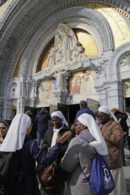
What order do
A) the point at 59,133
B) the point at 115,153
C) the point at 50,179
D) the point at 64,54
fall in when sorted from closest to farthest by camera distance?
the point at 50,179
the point at 59,133
the point at 115,153
the point at 64,54

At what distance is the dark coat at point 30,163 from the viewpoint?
6.72 feet

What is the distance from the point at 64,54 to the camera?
11.4 m

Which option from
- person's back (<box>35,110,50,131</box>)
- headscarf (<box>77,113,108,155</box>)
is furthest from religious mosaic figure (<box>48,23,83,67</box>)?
headscarf (<box>77,113,108,155</box>)

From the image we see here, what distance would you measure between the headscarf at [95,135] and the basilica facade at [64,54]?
6540 millimetres

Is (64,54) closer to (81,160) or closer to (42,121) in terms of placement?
(42,121)

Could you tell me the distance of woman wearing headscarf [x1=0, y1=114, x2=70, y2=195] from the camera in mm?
2045

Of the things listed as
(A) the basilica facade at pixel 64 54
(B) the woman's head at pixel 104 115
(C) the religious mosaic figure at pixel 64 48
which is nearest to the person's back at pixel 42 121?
(B) the woman's head at pixel 104 115

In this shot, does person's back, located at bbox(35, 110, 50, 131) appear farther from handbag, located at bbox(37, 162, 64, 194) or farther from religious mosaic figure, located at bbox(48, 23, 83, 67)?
religious mosaic figure, located at bbox(48, 23, 83, 67)

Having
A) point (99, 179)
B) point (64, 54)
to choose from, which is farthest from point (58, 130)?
point (64, 54)

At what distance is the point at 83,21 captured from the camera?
10.7 m

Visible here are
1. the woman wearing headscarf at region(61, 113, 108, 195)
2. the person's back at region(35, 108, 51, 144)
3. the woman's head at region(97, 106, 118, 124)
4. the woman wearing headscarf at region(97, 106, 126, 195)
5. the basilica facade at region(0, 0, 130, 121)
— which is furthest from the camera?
the basilica facade at region(0, 0, 130, 121)

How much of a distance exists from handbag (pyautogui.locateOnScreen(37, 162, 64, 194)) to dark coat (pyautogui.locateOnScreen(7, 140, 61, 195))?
0.53 ft

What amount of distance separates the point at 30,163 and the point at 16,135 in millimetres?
292

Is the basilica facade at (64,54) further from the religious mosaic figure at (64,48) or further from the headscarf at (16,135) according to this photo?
the headscarf at (16,135)
